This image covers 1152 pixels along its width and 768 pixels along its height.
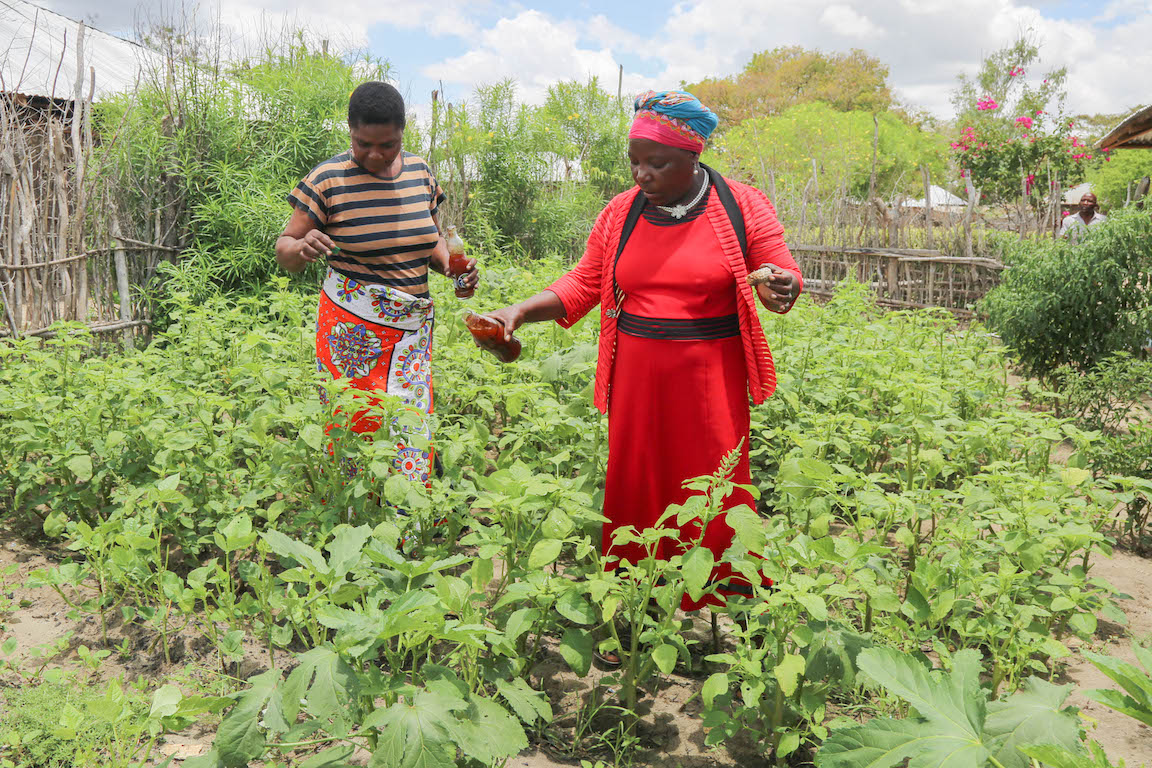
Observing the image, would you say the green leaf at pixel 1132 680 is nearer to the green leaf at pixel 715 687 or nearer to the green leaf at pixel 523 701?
→ the green leaf at pixel 715 687

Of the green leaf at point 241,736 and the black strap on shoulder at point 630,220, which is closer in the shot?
the green leaf at point 241,736

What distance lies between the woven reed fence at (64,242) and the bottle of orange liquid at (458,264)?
10.5ft

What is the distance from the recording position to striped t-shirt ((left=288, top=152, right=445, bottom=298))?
9.98 ft

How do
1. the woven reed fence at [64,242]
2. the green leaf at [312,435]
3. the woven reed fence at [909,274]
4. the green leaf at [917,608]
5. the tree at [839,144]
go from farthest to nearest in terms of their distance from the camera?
the tree at [839,144]
the woven reed fence at [909,274]
the woven reed fence at [64,242]
the green leaf at [312,435]
the green leaf at [917,608]

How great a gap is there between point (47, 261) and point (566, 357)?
387 centimetres

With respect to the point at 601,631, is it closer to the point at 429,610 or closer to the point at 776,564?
the point at 776,564

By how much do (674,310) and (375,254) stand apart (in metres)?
1.23

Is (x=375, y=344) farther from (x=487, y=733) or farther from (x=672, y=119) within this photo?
(x=487, y=733)

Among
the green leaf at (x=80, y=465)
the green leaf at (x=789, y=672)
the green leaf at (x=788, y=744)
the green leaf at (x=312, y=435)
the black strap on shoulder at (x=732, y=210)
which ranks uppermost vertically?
the black strap on shoulder at (x=732, y=210)

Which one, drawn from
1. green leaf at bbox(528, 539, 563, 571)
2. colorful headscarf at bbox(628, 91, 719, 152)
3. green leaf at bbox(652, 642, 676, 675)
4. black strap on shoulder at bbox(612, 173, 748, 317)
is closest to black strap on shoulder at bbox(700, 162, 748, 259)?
black strap on shoulder at bbox(612, 173, 748, 317)

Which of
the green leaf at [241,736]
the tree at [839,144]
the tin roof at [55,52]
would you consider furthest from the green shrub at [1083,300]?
the tree at [839,144]

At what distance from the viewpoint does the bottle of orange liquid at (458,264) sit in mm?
3219

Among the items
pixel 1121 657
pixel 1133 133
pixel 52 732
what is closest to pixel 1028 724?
pixel 1121 657

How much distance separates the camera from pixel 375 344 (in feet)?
10.4
